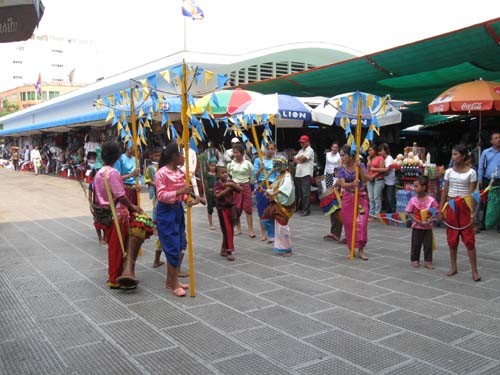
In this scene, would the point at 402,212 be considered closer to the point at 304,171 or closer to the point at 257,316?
the point at 304,171

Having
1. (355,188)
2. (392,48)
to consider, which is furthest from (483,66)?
(355,188)

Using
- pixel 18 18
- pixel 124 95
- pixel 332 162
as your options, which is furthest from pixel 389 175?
pixel 18 18

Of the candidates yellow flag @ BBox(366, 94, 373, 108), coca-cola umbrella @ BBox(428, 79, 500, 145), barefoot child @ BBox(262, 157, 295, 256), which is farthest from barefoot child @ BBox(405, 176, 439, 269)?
coca-cola umbrella @ BBox(428, 79, 500, 145)

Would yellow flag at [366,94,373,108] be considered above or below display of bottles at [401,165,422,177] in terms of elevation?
above

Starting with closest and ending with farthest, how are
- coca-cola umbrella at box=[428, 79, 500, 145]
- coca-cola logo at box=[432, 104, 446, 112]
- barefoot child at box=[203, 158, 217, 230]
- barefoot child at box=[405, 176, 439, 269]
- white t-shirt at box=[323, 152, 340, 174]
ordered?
barefoot child at box=[405, 176, 439, 269] < coca-cola umbrella at box=[428, 79, 500, 145] < coca-cola logo at box=[432, 104, 446, 112] < barefoot child at box=[203, 158, 217, 230] < white t-shirt at box=[323, 152, 340, 174]

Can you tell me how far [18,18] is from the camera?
12.4 feet

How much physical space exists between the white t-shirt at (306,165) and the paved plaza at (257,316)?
3.14 metres

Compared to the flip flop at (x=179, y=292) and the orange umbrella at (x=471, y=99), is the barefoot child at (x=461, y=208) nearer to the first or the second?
the flip flop at (x=179, y=292)

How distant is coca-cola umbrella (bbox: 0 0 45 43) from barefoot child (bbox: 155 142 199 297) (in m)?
1.60

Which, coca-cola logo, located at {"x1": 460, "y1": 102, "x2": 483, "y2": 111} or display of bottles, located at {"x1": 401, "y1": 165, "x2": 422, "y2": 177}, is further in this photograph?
display of bottles, located at {"x1": 401, "y1": 165, "x2": 422, "y2": 177}

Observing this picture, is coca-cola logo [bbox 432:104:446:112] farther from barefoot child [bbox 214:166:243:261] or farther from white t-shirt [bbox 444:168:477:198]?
barefoot child [bbox 214:166:243:261]

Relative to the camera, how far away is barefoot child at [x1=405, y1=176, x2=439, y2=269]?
585cm

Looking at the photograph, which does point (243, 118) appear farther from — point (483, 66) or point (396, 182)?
point (483, 66)

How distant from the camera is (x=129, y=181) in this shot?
24.0 ft
